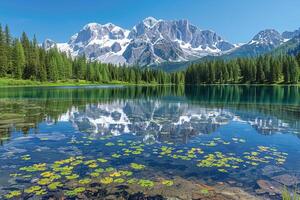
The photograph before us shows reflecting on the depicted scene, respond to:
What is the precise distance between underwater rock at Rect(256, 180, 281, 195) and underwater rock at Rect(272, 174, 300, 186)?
0.74 meters

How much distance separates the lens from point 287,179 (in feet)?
54.9

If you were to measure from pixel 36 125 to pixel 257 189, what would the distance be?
27238 mm

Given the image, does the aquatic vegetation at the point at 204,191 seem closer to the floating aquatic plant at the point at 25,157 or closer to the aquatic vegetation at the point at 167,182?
the aquatic vegetation at the point at 167,182

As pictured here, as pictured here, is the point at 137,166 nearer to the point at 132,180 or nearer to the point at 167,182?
the point at 132,180

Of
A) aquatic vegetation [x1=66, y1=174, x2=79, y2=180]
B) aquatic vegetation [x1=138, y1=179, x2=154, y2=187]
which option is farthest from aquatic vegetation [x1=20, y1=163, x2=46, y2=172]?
aquatic vegetation [x1=138, y1=179, x2=154, y2=187]

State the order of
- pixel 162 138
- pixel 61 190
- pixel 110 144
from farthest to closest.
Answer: pixel 162 138 → pixel 110 144 → pixel 61 190

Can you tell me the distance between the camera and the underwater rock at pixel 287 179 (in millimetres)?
16094

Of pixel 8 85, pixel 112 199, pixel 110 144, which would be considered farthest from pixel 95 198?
pixel 8 85

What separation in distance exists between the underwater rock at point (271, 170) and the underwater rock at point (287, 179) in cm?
67

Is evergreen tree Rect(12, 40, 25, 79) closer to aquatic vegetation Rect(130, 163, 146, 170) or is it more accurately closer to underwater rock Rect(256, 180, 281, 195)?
aquatic vegetation Rect(130, 163, 146, 170)

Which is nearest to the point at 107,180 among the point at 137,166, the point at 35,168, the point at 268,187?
the point at 137,166

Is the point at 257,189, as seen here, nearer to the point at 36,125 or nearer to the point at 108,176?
the point at 108,176

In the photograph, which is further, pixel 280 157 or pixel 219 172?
pixel 280 157

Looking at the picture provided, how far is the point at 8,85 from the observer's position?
412 ft
